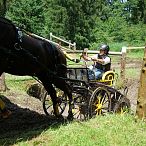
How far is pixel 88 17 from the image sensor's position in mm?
37844

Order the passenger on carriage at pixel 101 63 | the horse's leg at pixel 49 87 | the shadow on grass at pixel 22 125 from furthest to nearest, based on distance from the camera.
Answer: the passenger on carriage at pixel 101 63, the horse's leg at pixel 49 87, the shadow on grass at pixel 22 125

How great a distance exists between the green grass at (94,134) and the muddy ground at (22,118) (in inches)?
16.8

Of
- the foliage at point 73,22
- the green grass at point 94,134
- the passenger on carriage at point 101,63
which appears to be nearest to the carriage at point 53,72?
the passenger on carriage at point 101,63

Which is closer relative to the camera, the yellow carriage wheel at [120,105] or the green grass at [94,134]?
the green grass at [94,134]

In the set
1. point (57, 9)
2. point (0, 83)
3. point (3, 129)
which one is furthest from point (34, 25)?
point (3, 129)

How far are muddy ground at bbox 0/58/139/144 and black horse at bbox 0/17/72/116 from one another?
24.3 inches

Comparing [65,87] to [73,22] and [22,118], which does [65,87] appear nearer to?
[22,118]

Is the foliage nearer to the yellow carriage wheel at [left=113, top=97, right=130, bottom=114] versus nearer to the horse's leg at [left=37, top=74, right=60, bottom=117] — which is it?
the yellow carriage wheel at [left=113, top=97, right=130, bottom=114]

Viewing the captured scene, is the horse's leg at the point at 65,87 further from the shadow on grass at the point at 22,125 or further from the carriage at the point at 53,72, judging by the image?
the shadow on grass at the point at 22,125

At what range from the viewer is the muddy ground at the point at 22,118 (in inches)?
289

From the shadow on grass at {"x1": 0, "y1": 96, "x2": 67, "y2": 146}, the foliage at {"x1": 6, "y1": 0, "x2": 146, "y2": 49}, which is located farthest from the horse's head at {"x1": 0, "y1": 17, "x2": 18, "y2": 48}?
the foliage at {"x1": 6, "y1": 0, "x2": 146, "y2": 49}

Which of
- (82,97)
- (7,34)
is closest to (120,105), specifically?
(82,97)

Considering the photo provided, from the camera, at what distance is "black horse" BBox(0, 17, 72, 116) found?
22.2 feet

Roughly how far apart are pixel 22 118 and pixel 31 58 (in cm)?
190
